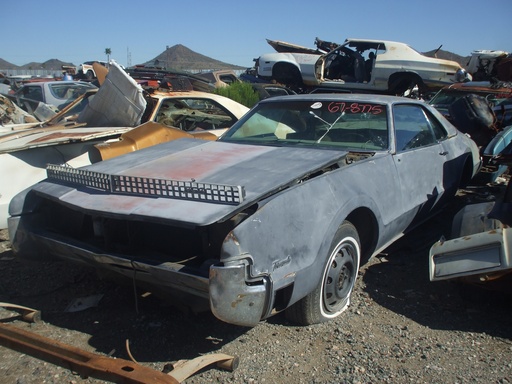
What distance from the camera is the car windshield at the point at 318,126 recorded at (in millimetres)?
3797

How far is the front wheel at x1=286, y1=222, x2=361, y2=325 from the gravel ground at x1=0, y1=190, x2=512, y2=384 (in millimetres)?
79

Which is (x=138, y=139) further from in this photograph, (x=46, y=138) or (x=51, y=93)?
(x=51, y=93)

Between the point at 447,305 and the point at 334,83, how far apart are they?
33.1 ft

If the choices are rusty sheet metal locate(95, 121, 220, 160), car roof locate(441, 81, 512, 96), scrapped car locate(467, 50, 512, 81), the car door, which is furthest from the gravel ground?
scrapped car locate(467, 50, 512, 81)

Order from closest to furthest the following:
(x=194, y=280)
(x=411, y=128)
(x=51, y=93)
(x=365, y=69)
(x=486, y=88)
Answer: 1. (x=194, y=280)
2. (x=411, y=128)
3. (x=486, y=88)
4. (x=51, y=93)
5. (x=365, y=69)

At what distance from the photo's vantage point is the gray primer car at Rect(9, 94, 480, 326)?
2.42m

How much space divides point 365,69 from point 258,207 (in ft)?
35.9

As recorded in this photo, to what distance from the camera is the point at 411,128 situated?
4.10 m

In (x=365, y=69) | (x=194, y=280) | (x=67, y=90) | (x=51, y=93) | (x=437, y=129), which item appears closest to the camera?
(x=194, y=280)

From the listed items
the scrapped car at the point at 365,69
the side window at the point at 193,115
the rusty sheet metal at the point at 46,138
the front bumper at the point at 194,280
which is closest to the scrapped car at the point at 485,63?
the scrapped car at the point at 365,69

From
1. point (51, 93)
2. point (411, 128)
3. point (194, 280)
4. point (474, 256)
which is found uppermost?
point (51, 93)

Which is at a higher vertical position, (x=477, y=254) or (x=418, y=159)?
(x=418, y=159)

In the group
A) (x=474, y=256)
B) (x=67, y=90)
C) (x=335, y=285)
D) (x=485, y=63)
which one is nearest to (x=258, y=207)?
(x=335, y=285)

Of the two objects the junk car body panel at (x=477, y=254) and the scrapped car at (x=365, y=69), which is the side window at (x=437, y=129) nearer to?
the junk car body panel at (x=477, y=254)
